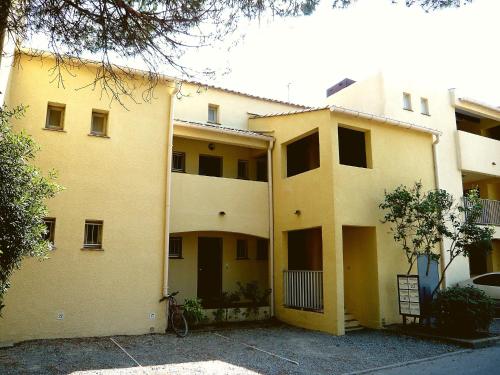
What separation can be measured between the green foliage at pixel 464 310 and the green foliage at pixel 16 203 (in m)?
10.2

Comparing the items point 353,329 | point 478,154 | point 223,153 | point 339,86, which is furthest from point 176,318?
point 478,154

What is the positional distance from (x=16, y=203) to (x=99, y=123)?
18.6ft

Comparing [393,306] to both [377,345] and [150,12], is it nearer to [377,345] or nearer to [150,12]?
[377,345]

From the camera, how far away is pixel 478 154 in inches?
677

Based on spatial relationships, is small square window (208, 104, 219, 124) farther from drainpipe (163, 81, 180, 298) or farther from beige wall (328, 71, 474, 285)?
beige wall (328, 71, 474, 285)

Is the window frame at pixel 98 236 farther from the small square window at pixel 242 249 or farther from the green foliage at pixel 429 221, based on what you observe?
the green foliage at pixel 429 221

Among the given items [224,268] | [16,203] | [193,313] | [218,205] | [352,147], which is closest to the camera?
[16,203]

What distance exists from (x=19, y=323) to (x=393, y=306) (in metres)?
10.4

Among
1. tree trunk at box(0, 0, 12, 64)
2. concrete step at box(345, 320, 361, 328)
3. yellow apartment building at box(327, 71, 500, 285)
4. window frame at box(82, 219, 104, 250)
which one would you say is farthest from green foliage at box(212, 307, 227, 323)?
tree trunk at box(0, 0, 12, 64)

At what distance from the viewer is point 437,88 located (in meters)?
17.0

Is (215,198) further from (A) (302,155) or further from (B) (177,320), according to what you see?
(B) (177,320)

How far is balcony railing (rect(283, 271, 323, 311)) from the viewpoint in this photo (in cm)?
1225

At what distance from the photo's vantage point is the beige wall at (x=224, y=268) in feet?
46.6

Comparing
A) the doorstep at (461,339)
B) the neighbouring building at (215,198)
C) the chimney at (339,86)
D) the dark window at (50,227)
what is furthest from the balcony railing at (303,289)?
the chimney at (339,86)
